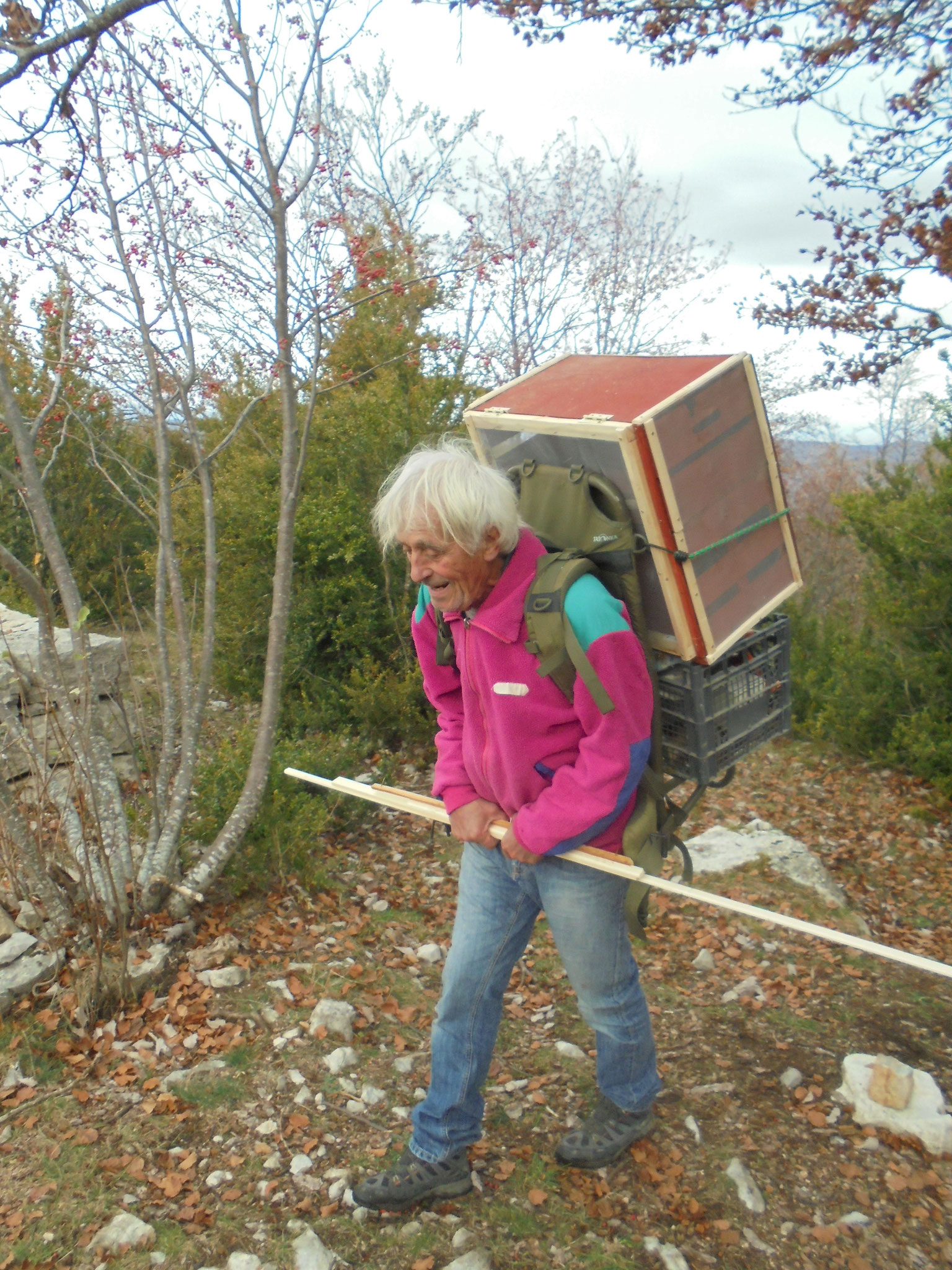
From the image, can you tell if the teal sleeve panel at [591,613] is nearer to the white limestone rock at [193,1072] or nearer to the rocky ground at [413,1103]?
the rocky ground at [413,1103]

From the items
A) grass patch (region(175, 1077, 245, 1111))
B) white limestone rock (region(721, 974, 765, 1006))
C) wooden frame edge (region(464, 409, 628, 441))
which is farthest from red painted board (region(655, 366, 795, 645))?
grass patch (region(175, 1077, 245, 1111))

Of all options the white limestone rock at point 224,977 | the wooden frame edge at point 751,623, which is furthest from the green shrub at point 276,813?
the wooden frame edge at point 751,623

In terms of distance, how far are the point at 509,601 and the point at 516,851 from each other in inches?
24.5

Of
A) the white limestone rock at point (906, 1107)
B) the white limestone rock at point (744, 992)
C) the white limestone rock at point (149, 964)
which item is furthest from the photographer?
the white limestone rock at point (744, 992)

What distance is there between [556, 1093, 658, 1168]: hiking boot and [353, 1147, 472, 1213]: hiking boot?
0.32 metres

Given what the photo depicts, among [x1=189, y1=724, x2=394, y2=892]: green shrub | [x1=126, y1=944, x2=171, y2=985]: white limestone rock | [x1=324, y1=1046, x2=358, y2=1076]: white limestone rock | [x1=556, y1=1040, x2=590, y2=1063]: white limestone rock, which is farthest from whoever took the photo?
[x1=189, y1=724, x2=394, y2=892]: green shrub

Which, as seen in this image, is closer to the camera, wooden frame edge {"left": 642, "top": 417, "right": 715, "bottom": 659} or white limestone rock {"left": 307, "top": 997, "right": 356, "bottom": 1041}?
wooden frame edge {"left": 642, "top": 417, "right": 715, "bottom": 659}

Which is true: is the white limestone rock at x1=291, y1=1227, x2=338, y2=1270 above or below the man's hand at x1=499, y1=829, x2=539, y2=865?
below

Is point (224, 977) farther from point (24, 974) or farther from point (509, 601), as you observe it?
point (509, 601)

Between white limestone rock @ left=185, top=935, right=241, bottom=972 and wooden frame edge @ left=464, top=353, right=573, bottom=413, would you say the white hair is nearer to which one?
wooden frame edge @ left=464, top=353, right=573, bottom=413

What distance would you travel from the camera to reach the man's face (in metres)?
2.14

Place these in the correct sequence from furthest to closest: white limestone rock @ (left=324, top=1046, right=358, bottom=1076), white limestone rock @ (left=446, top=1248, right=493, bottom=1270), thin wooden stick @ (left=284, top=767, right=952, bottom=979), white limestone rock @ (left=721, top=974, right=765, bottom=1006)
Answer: white limestone rock @ (left=721, top=974, right=765, bottom=1006) → white limestone rock @ (left=324, top=1046, right=358, bottom=1076) → white limestone rock @ (left=446, top=1248, right=493, bottom=1270) → thin wooden stick @ (left=284, top=767, right=952, bottom=979)

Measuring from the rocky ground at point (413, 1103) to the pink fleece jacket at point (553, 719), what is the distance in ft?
3.69

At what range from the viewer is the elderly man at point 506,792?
2.12m
